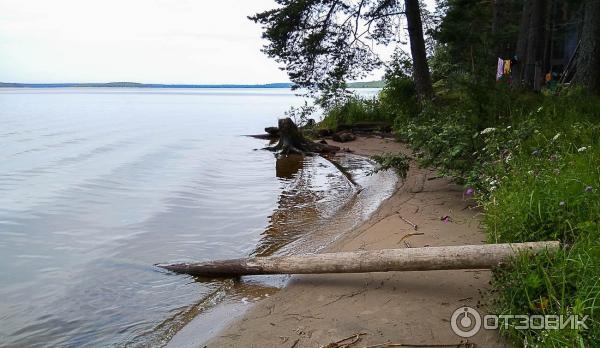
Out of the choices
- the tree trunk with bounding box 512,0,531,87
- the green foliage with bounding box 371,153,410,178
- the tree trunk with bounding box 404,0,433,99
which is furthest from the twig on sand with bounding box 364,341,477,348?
the tree trunk with bounding box 512,0,531,87

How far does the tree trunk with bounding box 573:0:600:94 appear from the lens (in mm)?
10336

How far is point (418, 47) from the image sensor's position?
50.5 feet

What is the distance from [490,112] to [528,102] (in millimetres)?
1153

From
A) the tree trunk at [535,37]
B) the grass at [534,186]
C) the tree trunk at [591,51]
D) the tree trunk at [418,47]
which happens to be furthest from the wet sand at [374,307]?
the tree trunk at [535,37]

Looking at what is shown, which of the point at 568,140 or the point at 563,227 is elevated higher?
the point at 568,140

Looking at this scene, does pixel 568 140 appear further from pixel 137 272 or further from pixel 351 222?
pixel 137 272

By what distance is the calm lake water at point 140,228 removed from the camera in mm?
4876

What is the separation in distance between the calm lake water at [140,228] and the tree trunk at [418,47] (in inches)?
128

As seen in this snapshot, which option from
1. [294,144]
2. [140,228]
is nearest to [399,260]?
[140,228]

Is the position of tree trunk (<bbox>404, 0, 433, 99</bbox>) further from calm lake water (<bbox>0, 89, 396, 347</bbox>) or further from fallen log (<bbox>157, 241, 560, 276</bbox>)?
fallen log (<bbox>157, 241, 560, 276</bbox>)

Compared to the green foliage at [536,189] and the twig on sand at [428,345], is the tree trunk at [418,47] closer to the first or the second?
the green foliage at [536,189]

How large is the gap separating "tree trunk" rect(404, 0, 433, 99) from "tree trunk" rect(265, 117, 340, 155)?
140 inches

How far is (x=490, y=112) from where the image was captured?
755 centimetres

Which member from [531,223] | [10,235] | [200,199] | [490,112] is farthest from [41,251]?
[490,112]
